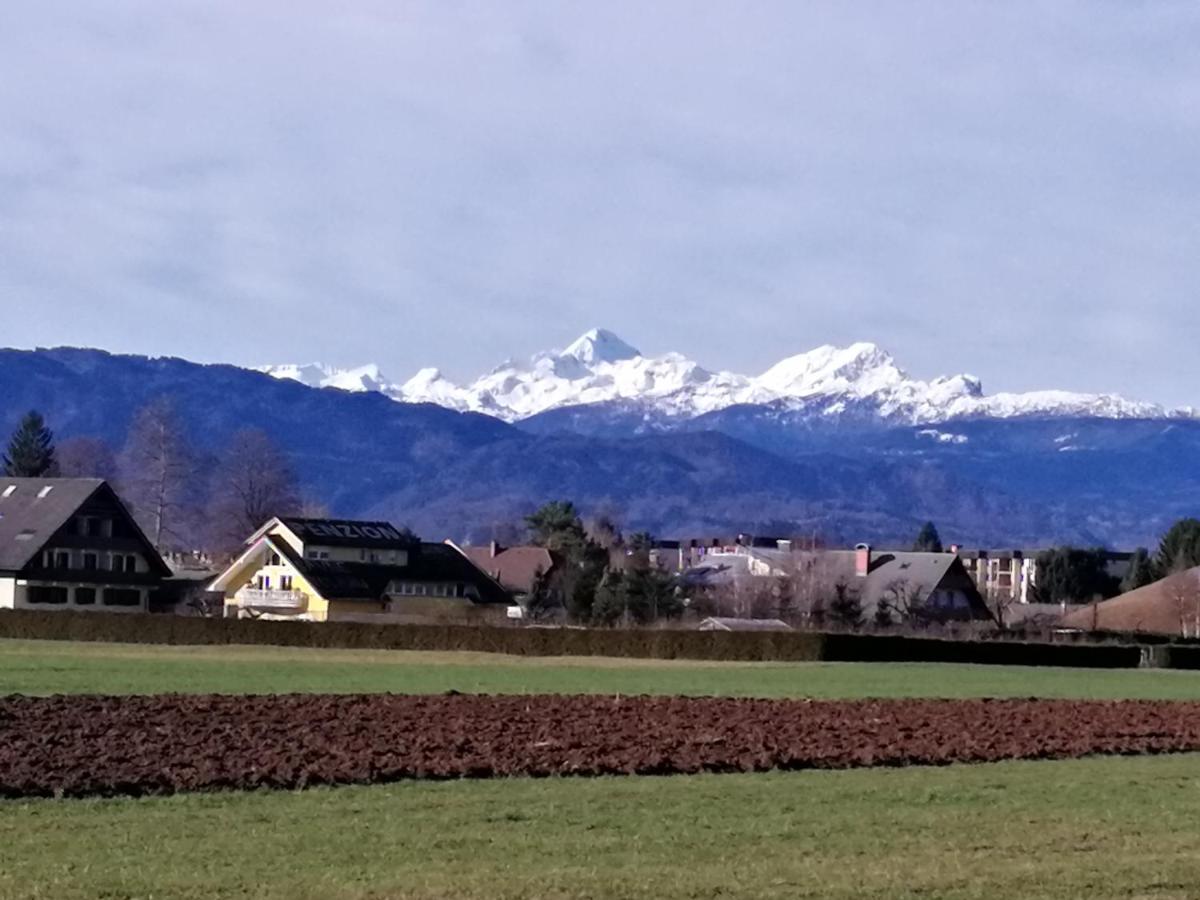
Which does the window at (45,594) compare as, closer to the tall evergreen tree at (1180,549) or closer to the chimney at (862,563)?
the chimney at (862,563)

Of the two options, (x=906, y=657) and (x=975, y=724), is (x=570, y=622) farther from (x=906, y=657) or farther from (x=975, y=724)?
(x=975, y=724)

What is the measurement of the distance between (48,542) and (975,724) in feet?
290

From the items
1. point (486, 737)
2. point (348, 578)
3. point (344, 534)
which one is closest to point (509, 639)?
point (348, 578)

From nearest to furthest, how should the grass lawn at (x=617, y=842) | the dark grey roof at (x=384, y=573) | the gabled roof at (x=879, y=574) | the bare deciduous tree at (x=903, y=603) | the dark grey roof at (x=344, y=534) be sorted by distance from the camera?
the grass lawn at (x=617, y=842), the dark grey roof at (x=384, y=573), the dark grey roof at (x=344, y=534), the bare deciduous tree at (x=903, y=603), the gabled roof at (x=879, y=574)

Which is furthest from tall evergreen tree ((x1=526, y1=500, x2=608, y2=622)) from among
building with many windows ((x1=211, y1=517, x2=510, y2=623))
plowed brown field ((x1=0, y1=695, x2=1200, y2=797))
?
plowed brown field ((x1=0, y1=695, x2=1200, y2=797))

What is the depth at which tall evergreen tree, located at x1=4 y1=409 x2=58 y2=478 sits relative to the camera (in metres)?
165

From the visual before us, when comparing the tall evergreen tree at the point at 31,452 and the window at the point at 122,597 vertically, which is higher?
the tall evergreen tree at the point at 31,452

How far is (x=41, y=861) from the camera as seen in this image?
1778 cm

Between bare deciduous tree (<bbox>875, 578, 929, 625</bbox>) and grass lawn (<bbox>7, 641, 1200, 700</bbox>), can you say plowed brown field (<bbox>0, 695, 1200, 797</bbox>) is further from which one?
bare deciduous tree (<bbox>875, 578, 929, 625</bbox>)

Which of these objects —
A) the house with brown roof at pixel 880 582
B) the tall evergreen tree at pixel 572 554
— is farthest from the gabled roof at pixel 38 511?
the house with brown roof at pixel 880 582

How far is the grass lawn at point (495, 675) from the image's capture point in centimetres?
5169

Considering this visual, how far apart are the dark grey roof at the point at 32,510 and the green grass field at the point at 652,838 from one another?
95.5m

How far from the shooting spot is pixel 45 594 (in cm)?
11825

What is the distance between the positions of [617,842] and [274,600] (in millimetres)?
106855
